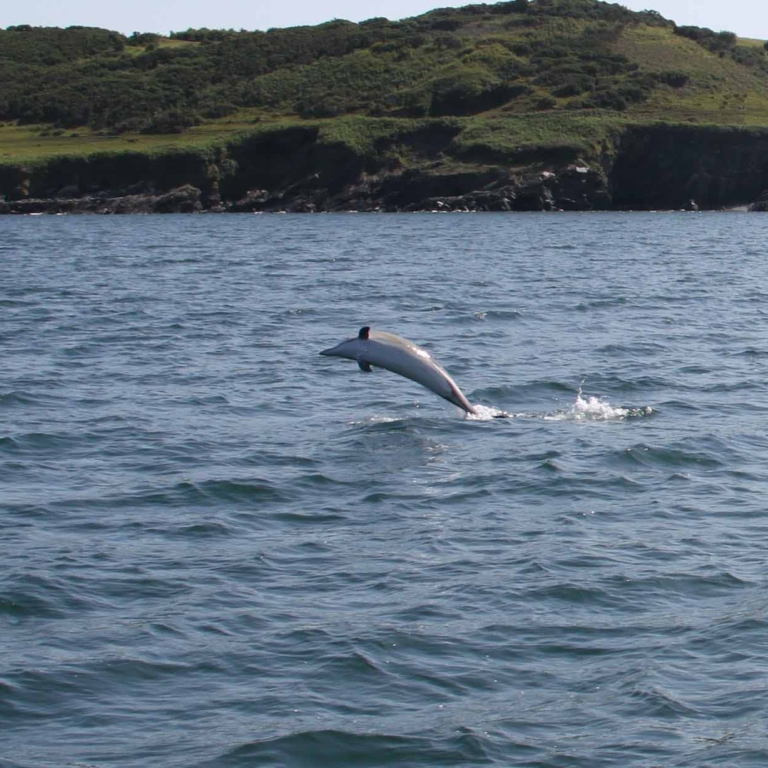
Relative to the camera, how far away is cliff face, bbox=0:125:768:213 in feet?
342

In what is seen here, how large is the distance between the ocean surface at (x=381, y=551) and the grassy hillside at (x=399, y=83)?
272 feet

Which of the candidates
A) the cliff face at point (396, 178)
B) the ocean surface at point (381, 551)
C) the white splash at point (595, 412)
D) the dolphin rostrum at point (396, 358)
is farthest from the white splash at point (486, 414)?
the cliff face at point (396, 178)

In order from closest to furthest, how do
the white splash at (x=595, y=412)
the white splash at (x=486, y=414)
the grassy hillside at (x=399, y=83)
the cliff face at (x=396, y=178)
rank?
the white splash at (x=486, y=414) → the white splash at (x=595, y=412) → the cliff face at (x=396, y=178) → the grassy hillside at (x=399, y=83)

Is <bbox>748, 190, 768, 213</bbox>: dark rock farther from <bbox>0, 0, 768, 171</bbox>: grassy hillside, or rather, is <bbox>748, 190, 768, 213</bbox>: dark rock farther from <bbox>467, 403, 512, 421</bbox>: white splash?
<bbox>467, 403, 512, 421</bbox>: white splash

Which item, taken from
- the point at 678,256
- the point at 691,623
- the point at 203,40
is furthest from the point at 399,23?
the point at 691,623

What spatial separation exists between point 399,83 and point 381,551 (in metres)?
117

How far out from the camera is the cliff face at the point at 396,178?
10431cm

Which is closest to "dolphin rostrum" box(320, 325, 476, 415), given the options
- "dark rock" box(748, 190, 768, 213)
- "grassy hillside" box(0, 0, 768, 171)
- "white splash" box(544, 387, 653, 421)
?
"white splash" box(544, 387, 653, 421)

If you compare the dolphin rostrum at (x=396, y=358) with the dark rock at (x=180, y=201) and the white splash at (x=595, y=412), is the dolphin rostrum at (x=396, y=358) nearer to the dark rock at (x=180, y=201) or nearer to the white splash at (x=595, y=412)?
the white splash at (x=595, y=412)

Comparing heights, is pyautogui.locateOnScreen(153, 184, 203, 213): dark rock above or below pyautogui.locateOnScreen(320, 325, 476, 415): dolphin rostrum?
above

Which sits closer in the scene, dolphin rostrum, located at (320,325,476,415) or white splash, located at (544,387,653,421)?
dolphin rostrum, located at (320,325,476,415)

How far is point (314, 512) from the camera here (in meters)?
A: 15.9

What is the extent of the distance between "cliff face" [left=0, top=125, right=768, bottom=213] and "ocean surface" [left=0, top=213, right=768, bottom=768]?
73.3 meters

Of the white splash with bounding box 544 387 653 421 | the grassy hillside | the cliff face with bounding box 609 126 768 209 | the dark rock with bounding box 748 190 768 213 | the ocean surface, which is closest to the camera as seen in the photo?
the ocean surface
